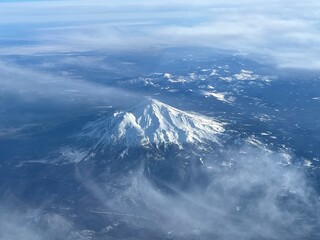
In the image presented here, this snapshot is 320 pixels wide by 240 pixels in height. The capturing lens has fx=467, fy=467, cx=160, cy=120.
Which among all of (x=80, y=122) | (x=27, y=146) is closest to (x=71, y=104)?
(x=80, y=122)

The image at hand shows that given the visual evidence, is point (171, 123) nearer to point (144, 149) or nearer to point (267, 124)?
point (144, 149)

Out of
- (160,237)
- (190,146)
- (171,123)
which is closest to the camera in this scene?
(160,237)

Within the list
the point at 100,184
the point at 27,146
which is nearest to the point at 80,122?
the point at 27,146

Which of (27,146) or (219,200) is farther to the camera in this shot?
(27,146)

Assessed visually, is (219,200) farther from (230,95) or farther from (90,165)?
(230,95)

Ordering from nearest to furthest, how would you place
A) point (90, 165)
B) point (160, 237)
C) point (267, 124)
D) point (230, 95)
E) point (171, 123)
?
point (160, 237), point (90, 165), point (171, 123), point (267, 124), point (230, 95)

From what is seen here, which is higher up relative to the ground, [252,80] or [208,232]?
[252,80]
